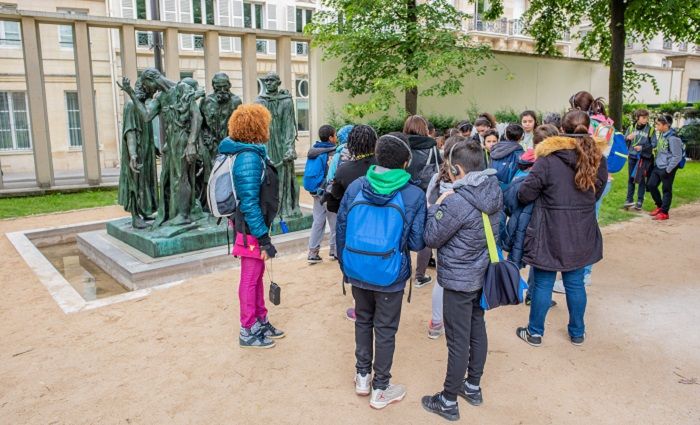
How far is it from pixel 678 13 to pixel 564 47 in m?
25.2

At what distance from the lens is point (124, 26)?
38.6 feet

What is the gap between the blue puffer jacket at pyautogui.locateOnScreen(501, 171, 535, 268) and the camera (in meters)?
3.97

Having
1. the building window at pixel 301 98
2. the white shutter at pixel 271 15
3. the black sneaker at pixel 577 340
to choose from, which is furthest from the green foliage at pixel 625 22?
the white shutter at pixel 271 15

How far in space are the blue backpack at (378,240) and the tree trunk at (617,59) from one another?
11923mm

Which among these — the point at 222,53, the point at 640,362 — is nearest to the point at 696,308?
the point at 640,362

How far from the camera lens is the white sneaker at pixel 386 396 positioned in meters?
3.19

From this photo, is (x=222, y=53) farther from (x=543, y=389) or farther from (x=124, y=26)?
(x=543, y=389)

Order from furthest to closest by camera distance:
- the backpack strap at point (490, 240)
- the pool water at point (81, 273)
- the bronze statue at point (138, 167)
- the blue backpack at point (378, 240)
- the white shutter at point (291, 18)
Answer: the white shutter at point (291, 18) → the bronze statue at point (138, 167) → the pool water at point (81, 273) → the backpack strap at point (490, 240) → the blue backpack at point (378, 240)

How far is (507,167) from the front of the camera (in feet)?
15.3

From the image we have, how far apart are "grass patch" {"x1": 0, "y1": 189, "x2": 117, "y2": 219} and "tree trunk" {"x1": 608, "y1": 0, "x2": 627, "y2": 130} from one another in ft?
38.9

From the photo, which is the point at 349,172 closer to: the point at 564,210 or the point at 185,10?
the point at 564,210

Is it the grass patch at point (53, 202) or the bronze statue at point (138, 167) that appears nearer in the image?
the bronze statue at point (138, 167)

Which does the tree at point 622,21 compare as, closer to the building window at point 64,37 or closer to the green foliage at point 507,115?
the green foliage at point 507,115

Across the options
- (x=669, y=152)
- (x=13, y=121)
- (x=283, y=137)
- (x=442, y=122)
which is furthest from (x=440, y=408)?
(x=13, y=121)
